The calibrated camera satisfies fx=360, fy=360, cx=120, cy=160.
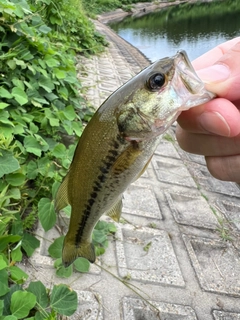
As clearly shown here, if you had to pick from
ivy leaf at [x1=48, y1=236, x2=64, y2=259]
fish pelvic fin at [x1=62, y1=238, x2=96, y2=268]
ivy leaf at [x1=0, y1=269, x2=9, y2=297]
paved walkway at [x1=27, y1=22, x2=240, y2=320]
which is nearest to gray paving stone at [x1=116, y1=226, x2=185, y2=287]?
paved walkway at [x1=27, y1=22, x2=240, y2=320]

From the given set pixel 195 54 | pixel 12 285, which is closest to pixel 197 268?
pixel 12 285

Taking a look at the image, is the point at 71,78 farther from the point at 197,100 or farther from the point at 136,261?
the point at 197,100

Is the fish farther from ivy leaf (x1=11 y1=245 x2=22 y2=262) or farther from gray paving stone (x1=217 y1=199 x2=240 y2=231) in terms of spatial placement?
gray paving stone (x1=217 y1=199 x2=240 y2=231)

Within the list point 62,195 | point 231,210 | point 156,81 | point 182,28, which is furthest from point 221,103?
point 182,28

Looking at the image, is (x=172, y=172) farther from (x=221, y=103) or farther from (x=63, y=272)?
(x=221, y=103)

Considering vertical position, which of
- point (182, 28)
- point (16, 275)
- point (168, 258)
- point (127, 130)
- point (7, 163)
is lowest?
point (182, 28)

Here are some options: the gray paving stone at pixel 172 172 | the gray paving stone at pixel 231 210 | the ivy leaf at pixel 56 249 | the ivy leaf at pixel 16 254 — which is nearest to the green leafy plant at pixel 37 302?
the ivy leaf at pixel 16 254
